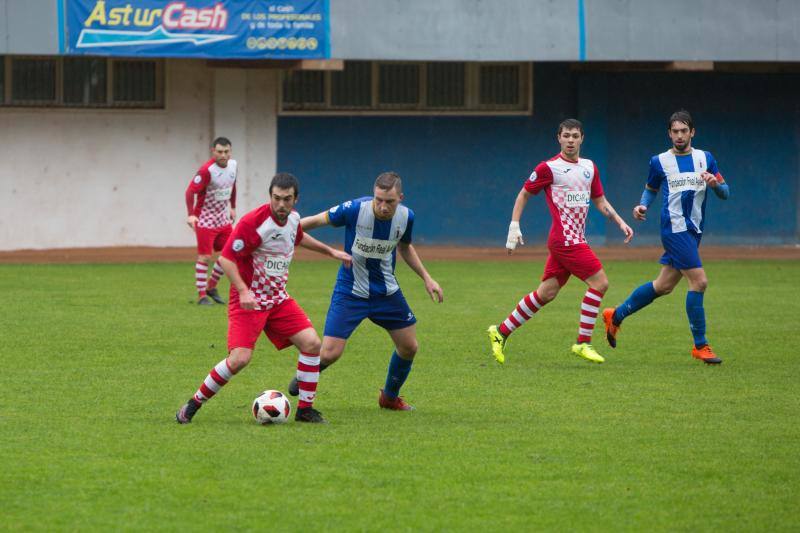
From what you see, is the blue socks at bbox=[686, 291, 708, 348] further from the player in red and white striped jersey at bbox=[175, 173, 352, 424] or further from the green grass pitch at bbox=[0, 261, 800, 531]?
the player in red and white striped jersey at bbox=[175, 173, 352, 424]

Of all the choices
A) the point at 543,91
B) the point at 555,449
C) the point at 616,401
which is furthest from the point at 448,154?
the point at 555,449

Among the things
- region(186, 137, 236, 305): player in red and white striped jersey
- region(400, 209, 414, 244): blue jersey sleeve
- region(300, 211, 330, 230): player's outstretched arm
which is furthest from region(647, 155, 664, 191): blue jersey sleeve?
region(186, 137, 236, 305): player in red and white striped jersey

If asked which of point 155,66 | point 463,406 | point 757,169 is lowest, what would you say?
point 463,406

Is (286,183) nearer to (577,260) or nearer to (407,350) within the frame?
(407,350)

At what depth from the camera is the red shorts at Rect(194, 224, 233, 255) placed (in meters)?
16.6

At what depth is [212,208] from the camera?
16594 millimetres

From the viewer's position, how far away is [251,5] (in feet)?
74.2

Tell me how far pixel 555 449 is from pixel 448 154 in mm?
18196

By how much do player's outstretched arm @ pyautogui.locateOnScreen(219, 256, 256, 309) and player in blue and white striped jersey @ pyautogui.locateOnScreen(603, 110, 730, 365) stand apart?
188 inches

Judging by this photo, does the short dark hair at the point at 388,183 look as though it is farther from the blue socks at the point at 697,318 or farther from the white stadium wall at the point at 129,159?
the white stadium wall at the point at 129,159

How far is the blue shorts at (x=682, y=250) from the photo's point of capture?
1194 centimetres

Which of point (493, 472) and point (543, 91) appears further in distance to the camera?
point (543, 91)

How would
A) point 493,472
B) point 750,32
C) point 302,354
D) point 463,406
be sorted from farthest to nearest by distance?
point 750,32 → point 463,406 → point 302,354 → point 493,472

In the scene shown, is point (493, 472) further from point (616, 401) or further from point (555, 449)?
point (616, 401)
